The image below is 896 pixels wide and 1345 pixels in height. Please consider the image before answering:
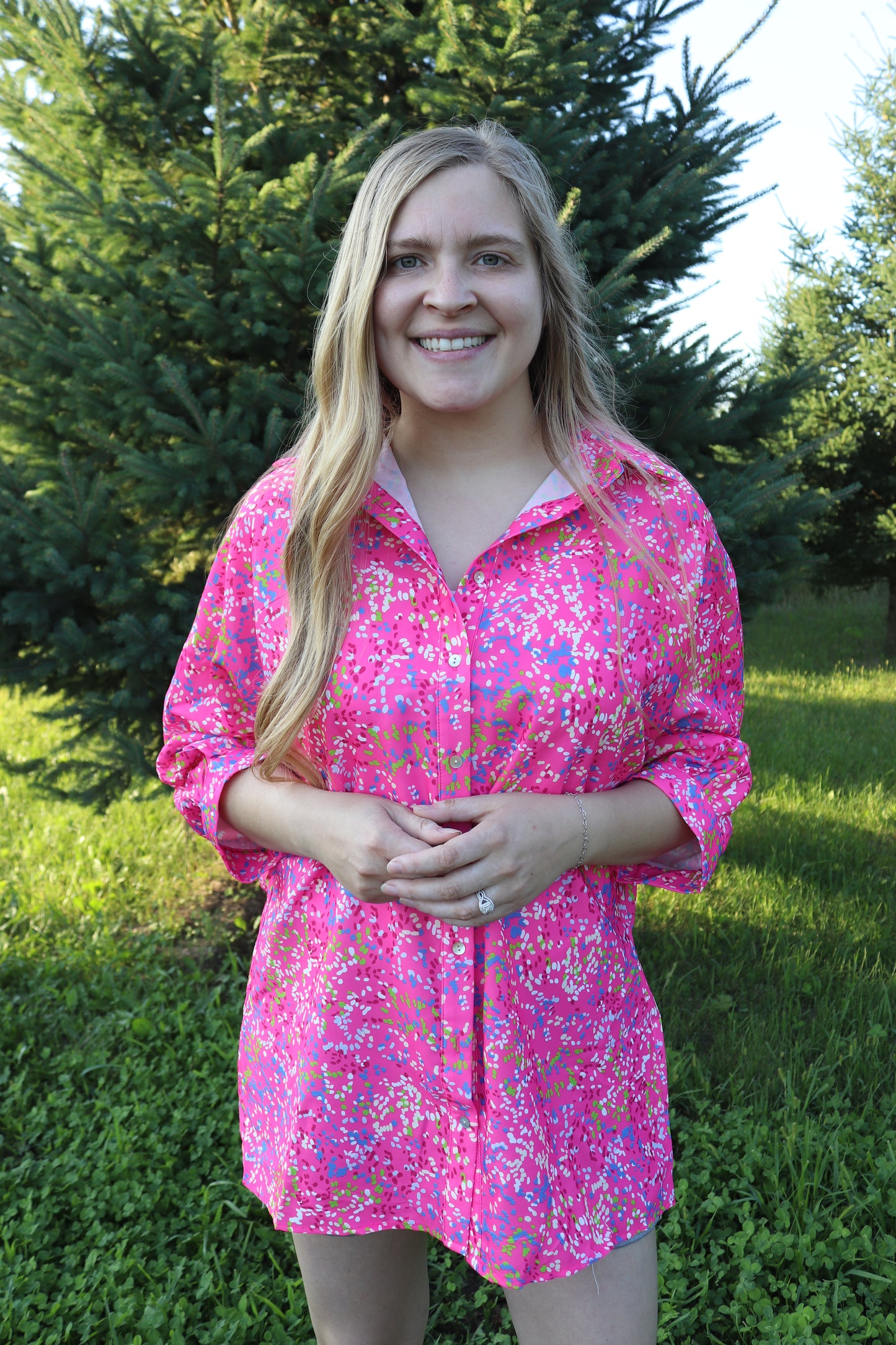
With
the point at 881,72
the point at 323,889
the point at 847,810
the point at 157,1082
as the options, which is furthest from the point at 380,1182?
the point at 881,72

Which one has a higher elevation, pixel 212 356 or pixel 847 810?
pixel 212 356

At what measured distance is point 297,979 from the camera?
1590 mm

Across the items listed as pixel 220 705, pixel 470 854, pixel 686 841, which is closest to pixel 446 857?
pixel 470 854

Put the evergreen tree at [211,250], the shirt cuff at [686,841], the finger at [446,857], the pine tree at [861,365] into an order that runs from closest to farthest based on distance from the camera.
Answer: the finger at [446,857] < the shirt cuff at [686,841] < the evergreen tree at [211,250] < the pine tree at [861,365]

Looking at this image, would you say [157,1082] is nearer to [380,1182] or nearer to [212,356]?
[380,1182]

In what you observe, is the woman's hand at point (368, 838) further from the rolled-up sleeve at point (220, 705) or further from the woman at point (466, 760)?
the rolled-up sleeve at point (220, 705)

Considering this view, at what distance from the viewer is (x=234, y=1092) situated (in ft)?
9.80

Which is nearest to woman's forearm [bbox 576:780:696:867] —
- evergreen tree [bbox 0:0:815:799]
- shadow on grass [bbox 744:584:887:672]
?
evergreen tree [bbox 0:0:815:799]

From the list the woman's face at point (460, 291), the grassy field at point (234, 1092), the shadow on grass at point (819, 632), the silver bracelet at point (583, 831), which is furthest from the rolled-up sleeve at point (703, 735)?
the shadow on grass at point (819, 632)

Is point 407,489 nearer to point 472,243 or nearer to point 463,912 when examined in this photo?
point 472,243

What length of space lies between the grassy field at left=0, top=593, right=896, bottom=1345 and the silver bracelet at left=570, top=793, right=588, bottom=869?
4.89 ft

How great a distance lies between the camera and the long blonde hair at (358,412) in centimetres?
144

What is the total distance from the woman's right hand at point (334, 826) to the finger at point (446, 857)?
0.02 m

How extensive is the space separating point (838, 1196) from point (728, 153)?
3450 mm
